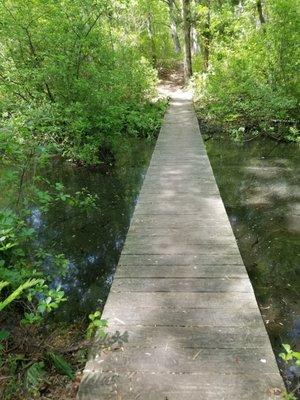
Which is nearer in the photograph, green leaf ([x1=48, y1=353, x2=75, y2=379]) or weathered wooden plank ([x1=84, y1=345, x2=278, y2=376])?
weathered wooden plank ([x1=84, y1=345, x2=278, y2=376])

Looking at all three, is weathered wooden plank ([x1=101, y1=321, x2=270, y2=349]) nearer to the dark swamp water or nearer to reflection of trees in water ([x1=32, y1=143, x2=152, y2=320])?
the dark swamp water

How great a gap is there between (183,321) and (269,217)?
4109 millimetres

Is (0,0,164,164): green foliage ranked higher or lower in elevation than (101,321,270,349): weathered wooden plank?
higher

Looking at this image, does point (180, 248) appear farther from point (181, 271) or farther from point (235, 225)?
point (235, 225)

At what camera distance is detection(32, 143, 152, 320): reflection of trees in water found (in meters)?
4.89

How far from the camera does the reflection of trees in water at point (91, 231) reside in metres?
4.89

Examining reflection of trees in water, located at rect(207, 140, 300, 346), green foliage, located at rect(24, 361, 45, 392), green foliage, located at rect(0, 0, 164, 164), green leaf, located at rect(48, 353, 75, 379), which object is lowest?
reflection of trees in water, located at rect(207, 140, 300, 346)

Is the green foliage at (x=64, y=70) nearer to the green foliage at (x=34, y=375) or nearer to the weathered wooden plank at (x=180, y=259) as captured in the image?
the weathered wooden plank at (x=180, y=259)

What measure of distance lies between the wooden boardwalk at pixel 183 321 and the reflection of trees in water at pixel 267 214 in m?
0.94

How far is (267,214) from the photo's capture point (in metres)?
6.65

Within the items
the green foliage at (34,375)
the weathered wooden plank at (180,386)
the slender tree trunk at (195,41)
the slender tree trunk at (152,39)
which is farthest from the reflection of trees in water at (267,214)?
the slender tree trunk at (195,41)

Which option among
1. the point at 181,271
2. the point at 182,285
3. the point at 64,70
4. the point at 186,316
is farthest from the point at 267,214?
the point at 64,70

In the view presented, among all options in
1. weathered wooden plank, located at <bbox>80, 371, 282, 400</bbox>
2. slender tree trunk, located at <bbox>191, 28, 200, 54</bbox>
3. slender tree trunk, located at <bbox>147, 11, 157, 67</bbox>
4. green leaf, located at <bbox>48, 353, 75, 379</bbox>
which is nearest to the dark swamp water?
weathered wooden plank, located at <bbox>80, 371, 282, 400</bbox>

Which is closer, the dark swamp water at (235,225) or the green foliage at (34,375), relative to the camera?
the green foliage at (34,375)
